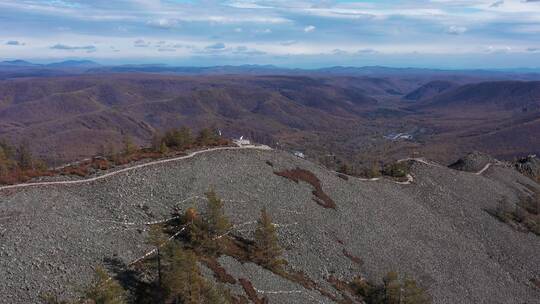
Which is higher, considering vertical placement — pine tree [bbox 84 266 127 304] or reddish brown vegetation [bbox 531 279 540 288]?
pine tree [bbox 84 266 127 304]

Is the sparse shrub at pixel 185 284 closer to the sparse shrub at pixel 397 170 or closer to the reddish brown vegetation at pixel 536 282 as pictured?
the reddish brown vegetation at pixel 536 282

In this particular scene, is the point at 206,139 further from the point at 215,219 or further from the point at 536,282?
the point at 536,282

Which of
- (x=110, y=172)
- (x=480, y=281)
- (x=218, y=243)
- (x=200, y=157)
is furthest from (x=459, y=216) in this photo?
(x=110, y=172)

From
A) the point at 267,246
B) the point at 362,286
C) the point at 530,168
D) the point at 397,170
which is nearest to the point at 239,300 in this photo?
the point at 267,246

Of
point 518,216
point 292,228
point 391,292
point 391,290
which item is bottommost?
point 518,216

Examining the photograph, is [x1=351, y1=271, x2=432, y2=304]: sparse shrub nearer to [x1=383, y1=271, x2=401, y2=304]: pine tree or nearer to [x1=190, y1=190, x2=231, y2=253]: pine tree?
[x1=383, y1=271, x2=401, y2=304]: pine tree

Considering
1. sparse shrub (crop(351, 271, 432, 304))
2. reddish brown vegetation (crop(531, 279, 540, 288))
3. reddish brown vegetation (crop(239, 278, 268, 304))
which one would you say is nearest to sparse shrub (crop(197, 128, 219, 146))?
sparse shrub (crop(351, 271, 432, 304))

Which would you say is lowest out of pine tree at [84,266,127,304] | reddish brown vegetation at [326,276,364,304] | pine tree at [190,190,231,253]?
reddish brown vegetation at [326,276,364,304]
